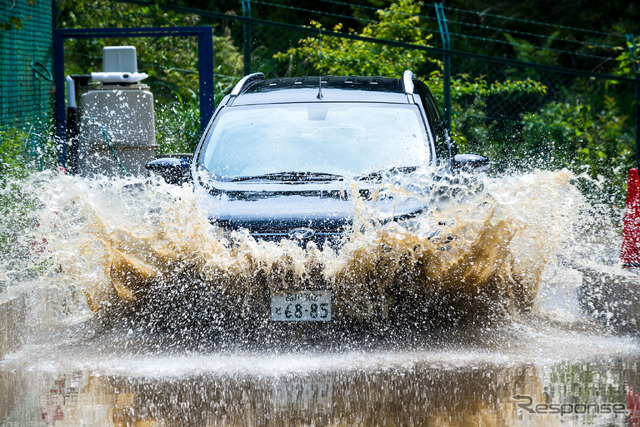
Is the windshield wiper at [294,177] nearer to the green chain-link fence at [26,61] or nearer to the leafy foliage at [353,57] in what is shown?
the green chain-link fence at [26,61]

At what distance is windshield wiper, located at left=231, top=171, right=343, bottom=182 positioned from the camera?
6.36 metres

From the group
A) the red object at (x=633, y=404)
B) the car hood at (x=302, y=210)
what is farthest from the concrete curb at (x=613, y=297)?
the car hood at (x=302, y=210)

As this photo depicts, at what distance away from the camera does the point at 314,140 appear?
6840 mm

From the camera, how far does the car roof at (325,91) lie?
7.33 m

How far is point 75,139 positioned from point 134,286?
18.9 feet

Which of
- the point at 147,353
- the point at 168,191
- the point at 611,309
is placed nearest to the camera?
the point at 147,353

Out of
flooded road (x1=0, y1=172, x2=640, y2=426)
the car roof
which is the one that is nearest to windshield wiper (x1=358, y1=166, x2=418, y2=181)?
flooded road (x1=0, y1=172, x2=640, y2=426)

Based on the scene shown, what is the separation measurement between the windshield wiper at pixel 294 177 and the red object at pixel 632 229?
9.85 feet

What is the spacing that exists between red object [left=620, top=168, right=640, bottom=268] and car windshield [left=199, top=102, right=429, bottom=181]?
2273mm

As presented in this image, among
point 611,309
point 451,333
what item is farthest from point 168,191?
point 611,309

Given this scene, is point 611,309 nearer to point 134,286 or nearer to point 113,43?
point 134,286

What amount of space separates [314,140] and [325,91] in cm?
79

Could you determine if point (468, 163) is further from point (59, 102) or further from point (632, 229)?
point (59, 102)

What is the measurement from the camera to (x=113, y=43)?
18109mm
